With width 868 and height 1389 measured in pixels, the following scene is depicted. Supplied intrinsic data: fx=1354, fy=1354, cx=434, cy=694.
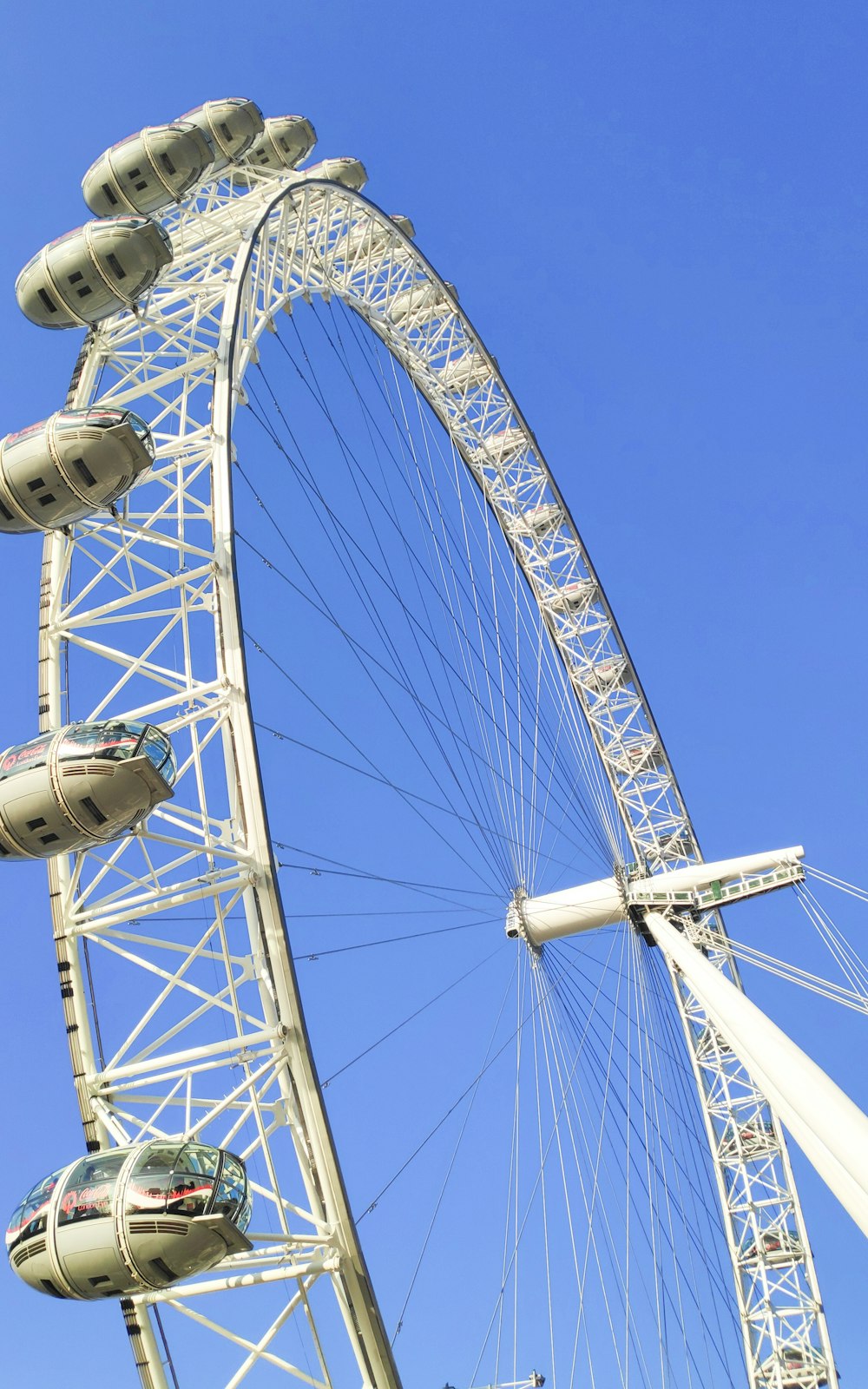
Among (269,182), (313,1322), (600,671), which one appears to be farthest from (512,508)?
(313,1322)

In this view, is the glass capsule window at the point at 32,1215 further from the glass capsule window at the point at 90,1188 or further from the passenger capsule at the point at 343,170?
the passenger capsule at the point at 343,170

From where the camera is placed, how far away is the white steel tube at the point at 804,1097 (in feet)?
43.2

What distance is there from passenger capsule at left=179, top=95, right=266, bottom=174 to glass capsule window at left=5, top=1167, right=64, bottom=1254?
1746 cm

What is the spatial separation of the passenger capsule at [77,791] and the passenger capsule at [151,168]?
35.7 ft

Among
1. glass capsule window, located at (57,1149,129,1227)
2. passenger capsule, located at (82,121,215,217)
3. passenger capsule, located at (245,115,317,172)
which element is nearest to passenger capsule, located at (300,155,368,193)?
passenger capsule, located at (245,115,317,172)

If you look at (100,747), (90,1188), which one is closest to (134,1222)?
(90,1188)

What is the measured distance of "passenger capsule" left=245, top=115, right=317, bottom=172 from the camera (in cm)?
2656

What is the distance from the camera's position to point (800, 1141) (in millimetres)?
14023

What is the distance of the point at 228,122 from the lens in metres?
23.6

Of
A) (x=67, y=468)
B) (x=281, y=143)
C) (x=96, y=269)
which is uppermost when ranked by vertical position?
(x=281, y=143)

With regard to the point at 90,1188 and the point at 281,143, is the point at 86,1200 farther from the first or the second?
the point at 281,143

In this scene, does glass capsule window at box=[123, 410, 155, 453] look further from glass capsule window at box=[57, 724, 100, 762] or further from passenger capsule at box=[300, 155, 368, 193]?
passenger capsule at box=[300, 155, 368, 193]

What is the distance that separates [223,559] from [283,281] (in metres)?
8.33

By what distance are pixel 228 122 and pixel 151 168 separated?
9.13 feet
